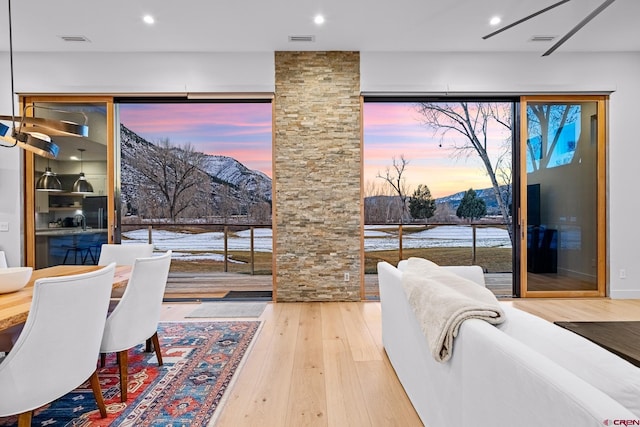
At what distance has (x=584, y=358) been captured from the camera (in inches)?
40.1

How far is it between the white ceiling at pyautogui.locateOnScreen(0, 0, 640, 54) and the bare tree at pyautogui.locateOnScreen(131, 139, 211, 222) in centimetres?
226

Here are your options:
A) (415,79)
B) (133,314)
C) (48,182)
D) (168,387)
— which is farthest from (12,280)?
(415,79)

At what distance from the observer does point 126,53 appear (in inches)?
175

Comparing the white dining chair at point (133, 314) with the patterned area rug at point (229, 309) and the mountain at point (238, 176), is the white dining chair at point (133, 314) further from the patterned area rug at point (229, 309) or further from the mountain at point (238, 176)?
the mountain at point (238, 176)

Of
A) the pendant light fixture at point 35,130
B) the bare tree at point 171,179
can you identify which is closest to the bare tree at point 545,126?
the pendant light fixture at point 35,130

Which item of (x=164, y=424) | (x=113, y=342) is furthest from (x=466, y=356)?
(x=113, y=342)

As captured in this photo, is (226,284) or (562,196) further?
(226,284)

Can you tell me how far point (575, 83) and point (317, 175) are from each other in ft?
11.1

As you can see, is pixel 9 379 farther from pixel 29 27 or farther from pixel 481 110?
pixel 481 110

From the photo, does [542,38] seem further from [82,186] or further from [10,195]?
[10,195]

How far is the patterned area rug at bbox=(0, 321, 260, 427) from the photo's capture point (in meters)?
1.96

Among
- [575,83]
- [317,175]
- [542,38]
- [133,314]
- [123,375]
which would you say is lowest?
[123,375]

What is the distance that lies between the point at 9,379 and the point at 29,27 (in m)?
3.96

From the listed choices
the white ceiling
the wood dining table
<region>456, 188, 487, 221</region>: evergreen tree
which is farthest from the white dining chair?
<region>456, 188, 487, 221</region>: evergreen tree
